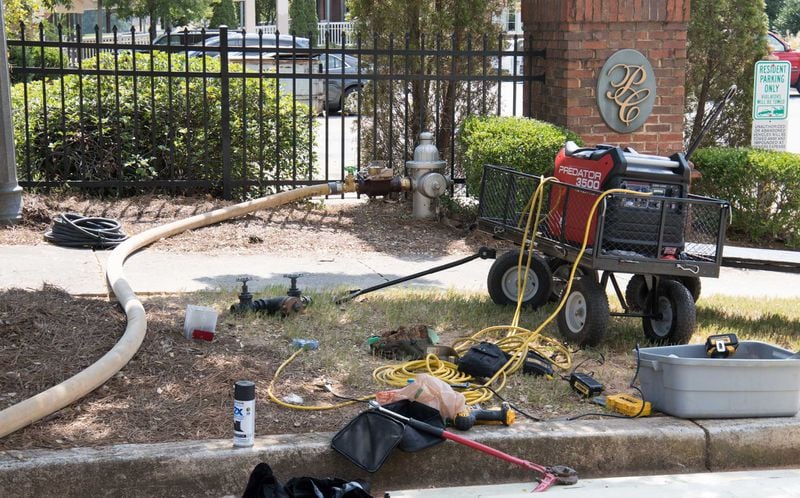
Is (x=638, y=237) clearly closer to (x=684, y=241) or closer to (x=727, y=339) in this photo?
(x=684, y=241)

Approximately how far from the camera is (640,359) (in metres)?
5.40

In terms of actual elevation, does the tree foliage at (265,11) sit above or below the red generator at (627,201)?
above

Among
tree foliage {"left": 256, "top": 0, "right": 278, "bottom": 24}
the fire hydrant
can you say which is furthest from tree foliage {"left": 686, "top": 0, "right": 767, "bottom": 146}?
tree foliage {"left": 256, "top": 0, "right": 278, "bottom": 24}

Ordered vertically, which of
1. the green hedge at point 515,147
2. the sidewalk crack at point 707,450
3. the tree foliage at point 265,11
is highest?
the tree foliage at point 265,11

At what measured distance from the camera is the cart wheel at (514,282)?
715 centimetres

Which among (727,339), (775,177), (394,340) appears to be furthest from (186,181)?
(727,339)

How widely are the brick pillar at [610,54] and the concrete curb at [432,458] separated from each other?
5.47 metres

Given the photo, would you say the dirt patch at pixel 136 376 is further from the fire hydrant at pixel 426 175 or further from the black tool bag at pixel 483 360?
the fire hydrant at pixel 426 175

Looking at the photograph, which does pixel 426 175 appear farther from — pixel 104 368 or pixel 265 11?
pixel 265 11

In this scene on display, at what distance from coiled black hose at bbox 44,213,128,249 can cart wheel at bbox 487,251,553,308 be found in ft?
11.0

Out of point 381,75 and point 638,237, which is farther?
point 381,75

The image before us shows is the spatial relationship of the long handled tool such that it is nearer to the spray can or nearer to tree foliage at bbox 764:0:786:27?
the spray can

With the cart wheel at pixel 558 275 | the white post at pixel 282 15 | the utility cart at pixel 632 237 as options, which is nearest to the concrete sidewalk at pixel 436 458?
the utility cart at pixel 632 237

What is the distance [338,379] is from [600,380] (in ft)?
4.76
